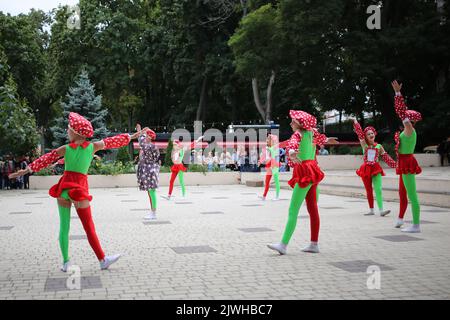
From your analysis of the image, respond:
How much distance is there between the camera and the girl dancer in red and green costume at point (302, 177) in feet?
22.2

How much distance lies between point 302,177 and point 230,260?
1388mm

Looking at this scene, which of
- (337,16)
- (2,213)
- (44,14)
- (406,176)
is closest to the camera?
(406,176)

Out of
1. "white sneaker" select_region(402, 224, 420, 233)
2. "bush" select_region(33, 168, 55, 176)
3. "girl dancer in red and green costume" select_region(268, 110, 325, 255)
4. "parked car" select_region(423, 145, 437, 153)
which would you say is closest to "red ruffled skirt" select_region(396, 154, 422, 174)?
"white sneaker" select_region(402, 224, 420, 233)

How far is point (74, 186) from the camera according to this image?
5.92 m

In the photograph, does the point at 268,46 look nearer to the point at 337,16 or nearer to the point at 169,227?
the point at 337,16

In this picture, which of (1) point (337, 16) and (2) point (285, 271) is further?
(1) point (337, 16)

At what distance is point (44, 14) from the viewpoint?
2029 inches

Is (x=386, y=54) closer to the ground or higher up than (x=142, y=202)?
higher up

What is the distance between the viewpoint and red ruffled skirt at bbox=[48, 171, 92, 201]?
232 inches

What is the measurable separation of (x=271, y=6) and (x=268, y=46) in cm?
311

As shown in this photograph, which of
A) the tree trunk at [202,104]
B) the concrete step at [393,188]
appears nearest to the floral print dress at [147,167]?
the concrete step at [393,188]

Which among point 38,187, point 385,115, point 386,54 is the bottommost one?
point 38,187
